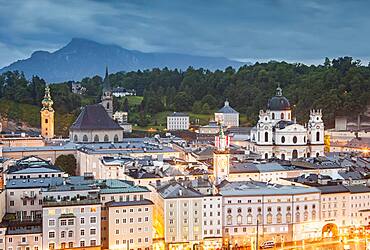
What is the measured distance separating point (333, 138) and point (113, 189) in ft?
145

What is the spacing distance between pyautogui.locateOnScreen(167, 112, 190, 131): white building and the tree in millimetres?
35034

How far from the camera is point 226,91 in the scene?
105812mm

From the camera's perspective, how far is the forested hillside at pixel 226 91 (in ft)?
263

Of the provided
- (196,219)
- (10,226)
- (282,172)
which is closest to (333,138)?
(282,172)

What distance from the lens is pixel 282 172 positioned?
46.2m

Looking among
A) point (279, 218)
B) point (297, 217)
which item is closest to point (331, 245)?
point (297, 217)

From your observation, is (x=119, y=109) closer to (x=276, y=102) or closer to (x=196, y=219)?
(x=276, y=102)

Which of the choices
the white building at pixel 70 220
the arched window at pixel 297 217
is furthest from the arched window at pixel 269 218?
the white building at pixel 70 220

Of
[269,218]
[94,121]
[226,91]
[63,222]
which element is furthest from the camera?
[226,91]

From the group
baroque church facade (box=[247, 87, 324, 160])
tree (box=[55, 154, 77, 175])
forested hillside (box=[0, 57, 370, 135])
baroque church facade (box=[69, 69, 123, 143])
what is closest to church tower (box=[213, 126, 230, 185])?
tree (box=[55, 154, 77, 175])

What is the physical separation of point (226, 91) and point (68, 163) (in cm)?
5522

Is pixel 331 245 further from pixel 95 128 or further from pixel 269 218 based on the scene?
pixel 95 128

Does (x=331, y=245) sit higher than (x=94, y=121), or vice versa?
(x=94, y=121)

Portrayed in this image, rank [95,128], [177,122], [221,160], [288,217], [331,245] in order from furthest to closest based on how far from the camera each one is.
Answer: [177,122], [95,128], [221,160], [288,217], [331,245]
